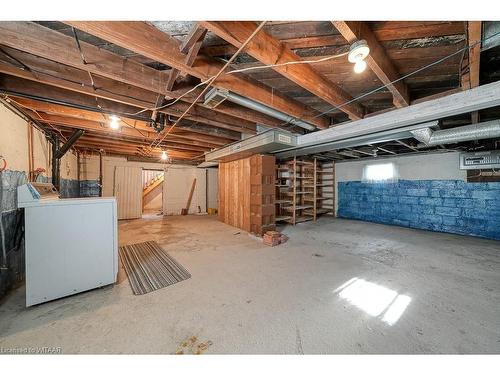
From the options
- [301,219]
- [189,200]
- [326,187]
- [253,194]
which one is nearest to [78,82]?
[253,194]

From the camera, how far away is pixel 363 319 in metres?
1.52

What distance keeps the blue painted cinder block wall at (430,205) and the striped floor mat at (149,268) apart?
5.86m

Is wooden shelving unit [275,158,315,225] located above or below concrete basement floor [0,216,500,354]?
above

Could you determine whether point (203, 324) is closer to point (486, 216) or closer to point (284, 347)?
point (284, 347)

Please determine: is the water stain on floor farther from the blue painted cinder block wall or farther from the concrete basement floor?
the blue painted cinder block wall

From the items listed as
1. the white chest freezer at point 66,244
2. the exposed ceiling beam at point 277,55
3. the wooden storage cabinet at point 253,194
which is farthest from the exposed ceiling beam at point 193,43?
the wooden storage cabinet at point 253,194

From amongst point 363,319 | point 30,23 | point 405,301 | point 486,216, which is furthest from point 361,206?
point 30,23

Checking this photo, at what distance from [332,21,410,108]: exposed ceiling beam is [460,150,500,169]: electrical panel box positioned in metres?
3.55

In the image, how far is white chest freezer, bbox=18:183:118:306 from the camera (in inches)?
67.6

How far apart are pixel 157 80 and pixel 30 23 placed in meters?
0.85

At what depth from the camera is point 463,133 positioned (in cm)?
260

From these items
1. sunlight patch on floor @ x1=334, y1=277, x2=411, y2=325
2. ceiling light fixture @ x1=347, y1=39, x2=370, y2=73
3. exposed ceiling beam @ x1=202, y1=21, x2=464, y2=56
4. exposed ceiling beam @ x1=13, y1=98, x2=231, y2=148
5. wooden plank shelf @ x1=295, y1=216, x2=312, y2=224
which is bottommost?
sunlight patch on floor @ x1=334, y1=277, x2=411, y2=325

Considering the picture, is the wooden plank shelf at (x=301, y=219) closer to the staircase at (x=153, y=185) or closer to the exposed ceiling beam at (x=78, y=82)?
the exposed ceiling beam at (x=78, y=82)

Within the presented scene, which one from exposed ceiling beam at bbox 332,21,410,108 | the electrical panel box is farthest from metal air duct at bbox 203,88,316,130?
the electrical panel box
